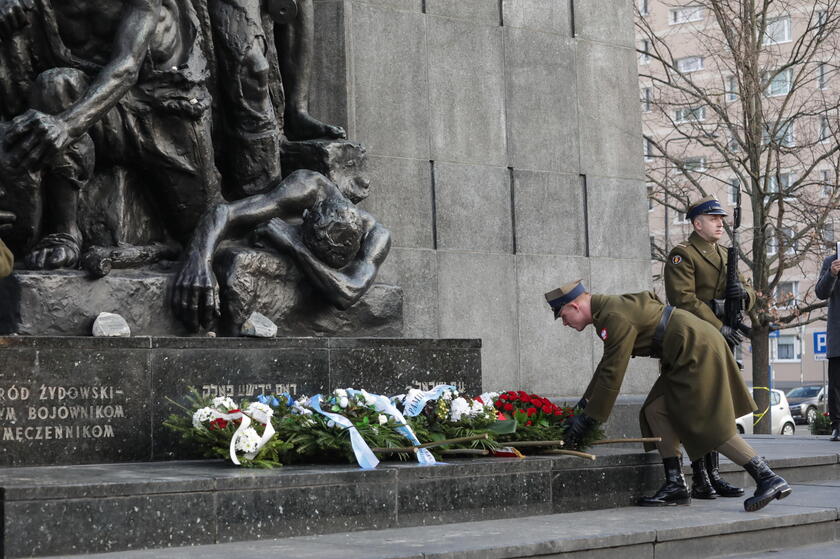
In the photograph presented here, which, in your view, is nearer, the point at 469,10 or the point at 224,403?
the point at 224,403

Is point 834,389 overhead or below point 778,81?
below

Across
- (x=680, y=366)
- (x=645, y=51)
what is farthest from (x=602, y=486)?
(x=645, y=51)

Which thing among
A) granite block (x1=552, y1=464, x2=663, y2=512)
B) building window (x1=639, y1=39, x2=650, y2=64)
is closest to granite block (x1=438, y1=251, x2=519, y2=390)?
granite block (x1=552, y1=464, x2=663, y2=512)

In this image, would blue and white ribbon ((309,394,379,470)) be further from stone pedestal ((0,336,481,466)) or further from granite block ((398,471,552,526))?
stone pedestal ((0,336,481,466))

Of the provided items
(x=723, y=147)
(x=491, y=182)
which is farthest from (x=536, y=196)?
(x=723, y=147)

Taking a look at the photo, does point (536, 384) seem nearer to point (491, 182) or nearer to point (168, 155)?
point (491, 182)

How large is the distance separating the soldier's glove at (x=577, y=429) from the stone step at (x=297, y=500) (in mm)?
194

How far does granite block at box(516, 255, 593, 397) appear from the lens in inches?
483

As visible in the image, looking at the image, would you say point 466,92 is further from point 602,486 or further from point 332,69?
point 602,486

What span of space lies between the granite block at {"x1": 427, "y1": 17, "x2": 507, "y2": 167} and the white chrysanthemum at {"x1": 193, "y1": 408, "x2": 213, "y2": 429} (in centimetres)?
523

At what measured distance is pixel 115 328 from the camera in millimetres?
8008

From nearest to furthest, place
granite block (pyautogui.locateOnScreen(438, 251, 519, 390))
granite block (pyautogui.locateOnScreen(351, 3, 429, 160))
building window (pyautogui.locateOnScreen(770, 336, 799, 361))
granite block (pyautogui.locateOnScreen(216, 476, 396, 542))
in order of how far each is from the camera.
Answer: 1. granite block (pyautogui.locateOnScreen(216, 476, 396, 542))
2. granite block (pyautogui.locateOnScreen(351, 3, 429, 160))
3. granite block (pyautogui.locateOnScreen(438, 251, 519, 390))
4. building window (pyautogui.locateOnScreen(770, 336, 799, 361))

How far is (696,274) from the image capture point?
936 centimetres

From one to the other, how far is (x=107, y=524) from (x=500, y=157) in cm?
705
